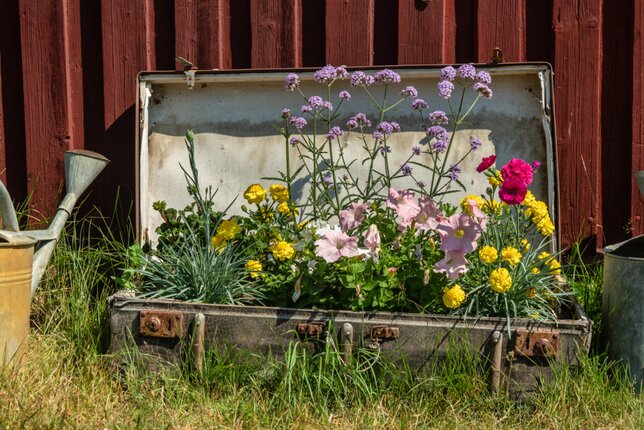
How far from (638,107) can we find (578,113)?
282mm

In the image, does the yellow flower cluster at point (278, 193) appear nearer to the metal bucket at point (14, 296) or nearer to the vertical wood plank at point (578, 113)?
the metal bucket at point (14, 296)

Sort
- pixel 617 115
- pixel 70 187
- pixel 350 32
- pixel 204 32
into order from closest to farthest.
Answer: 1. pixel 70 187
2. pixel 617 115
3. pixel 350 32
4. pixel 204 32

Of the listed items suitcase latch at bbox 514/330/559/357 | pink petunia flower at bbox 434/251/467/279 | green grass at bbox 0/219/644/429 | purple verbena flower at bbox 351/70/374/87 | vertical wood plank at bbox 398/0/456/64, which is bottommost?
green grass at bbox 0/219/644/429

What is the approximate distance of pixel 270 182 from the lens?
12.0 ft

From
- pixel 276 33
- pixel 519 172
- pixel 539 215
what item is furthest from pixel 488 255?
pixel 276 33

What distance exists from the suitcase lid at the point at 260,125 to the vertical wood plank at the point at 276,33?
0.66 feet

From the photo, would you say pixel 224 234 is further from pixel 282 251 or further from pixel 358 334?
pixel 358 334

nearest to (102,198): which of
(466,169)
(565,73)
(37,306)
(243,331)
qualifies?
(37,306)

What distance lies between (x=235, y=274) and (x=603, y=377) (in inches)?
61.1

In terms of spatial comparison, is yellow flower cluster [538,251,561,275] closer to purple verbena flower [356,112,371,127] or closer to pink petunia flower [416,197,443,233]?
pink petunia flower [416,197,443,233]

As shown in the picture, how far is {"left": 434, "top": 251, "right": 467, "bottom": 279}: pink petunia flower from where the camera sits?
2.66m

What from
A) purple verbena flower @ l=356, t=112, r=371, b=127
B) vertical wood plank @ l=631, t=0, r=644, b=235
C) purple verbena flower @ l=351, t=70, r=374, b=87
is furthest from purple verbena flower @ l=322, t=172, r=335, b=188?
vertical wood plank @ l=631, t=0, r=644, b=235

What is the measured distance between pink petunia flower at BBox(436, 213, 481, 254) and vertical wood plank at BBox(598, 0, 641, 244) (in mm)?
1235

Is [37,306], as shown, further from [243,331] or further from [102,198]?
[243,331]
